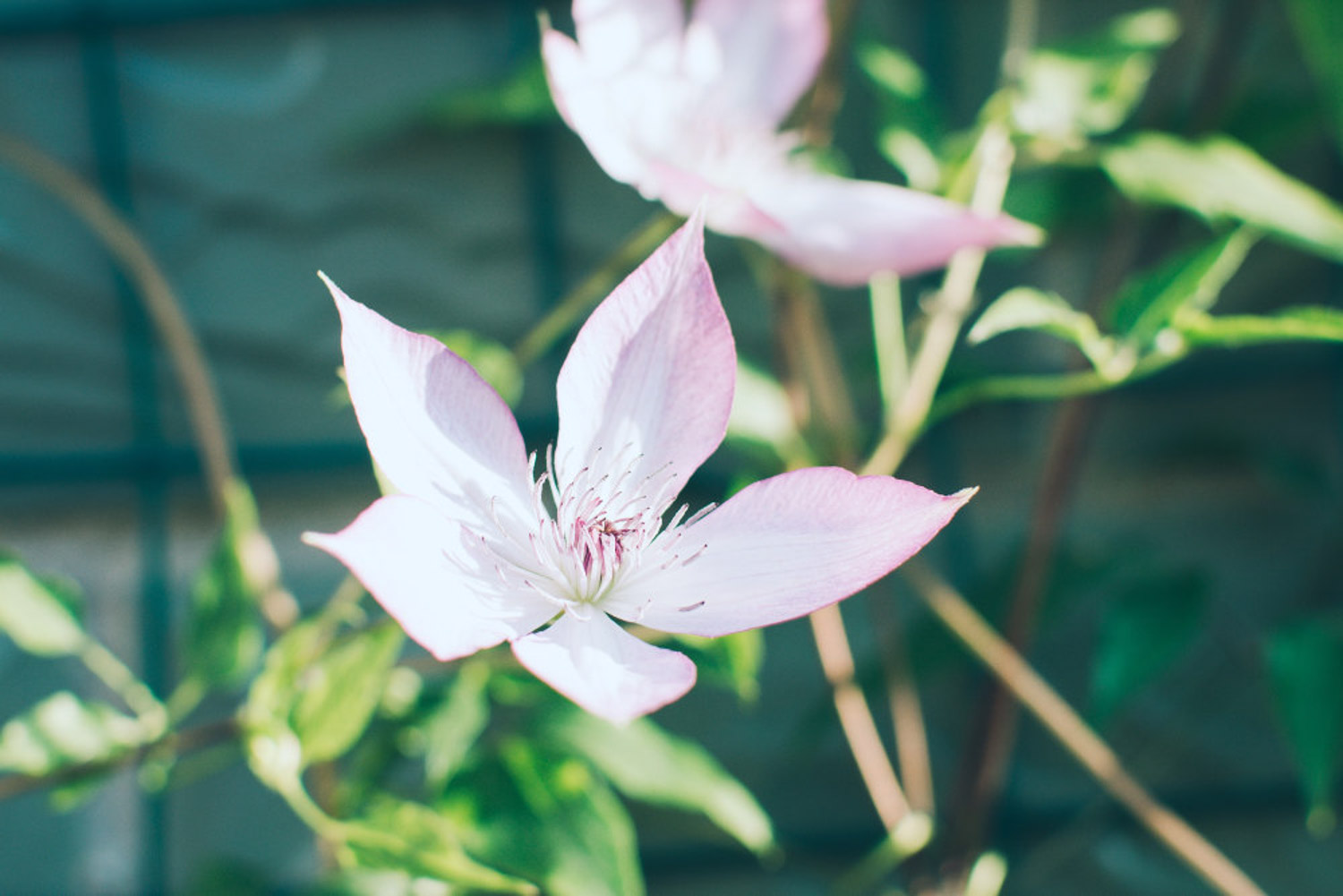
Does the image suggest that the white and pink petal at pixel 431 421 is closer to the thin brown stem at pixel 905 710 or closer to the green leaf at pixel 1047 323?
the green leaf at pixel 1047 323

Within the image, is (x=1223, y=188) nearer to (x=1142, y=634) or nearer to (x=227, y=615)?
(x=1142, y=634)

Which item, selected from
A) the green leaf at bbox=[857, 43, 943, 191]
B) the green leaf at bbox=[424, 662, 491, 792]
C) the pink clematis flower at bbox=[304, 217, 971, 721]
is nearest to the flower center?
the pink clematis flower at bbox=[304, 217, 971, 721]

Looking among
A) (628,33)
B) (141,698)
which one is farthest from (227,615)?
(628,33)

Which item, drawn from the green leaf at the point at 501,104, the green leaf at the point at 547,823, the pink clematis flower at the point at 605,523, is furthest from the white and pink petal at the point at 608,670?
the green leaf at the point at 501,104

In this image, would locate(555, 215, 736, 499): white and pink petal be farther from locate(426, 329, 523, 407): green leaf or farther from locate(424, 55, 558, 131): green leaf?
locate(424, 55, 558, 131): green leaf

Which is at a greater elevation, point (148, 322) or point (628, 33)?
point (628, 33)

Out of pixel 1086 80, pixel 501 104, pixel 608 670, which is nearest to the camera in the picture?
pixel 608 670

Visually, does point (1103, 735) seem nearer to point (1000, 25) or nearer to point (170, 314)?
point (1000, 25)
